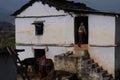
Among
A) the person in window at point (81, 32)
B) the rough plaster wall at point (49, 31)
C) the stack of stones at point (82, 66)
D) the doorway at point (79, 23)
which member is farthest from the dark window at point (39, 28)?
the stack of stones at point (82, 66)

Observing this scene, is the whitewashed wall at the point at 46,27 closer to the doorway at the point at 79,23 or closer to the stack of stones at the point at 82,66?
the doorway at the point at 79,23

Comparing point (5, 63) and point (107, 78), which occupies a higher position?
point (5, 63)

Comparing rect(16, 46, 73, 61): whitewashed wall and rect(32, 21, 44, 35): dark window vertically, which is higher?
rect(32, 21, 44, 35): dark window

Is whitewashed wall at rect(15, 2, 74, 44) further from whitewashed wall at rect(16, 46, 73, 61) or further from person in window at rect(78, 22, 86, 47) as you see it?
person in window at rect(78, 22, 86, 47)

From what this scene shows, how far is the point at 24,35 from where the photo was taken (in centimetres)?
3055

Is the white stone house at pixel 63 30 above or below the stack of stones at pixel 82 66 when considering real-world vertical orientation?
above

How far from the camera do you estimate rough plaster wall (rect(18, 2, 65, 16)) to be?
28.5 meters

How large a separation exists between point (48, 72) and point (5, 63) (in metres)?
10.3

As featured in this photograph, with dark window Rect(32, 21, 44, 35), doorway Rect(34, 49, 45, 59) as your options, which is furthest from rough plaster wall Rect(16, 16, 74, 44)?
doorway Rect(34, 49, 45, 59)

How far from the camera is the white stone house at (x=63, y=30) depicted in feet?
83.8

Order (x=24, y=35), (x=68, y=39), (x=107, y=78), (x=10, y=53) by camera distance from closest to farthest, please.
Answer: (x=10, y=53)
(x=107, y=78)
(x=68, y=39)
(x=24, y=35)

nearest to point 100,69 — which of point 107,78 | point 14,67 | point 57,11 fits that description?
point 107,78

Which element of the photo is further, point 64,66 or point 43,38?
point 43,38

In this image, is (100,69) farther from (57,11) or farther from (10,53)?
(10,53)
